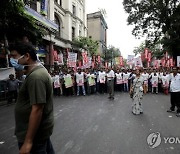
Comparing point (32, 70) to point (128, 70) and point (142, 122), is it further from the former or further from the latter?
point (128, 70)

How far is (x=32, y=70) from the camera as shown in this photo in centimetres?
263

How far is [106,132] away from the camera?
22.3 ft

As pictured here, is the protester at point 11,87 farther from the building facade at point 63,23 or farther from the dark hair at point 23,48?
the dark hair at point 23,48

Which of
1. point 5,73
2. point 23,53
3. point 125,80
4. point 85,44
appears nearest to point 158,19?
point 85,44

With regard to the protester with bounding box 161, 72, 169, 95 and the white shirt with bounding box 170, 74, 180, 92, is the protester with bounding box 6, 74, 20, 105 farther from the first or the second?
the protester with bounding box 161, 72, 169, 95

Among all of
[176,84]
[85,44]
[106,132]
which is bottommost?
[106,132]

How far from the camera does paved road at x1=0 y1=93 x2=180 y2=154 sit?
5.41 meters

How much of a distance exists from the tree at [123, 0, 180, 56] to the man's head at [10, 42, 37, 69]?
28.4 metres

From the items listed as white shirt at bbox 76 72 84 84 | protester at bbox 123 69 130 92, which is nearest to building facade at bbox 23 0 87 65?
white shirt at bbox 76 72 84 84

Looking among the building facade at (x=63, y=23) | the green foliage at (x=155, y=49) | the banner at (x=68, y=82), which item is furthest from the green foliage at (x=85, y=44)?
the banner at (x=68, y=82)

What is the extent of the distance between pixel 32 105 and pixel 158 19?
108 ft

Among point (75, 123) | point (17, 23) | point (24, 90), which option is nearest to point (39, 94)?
point (24, 90)

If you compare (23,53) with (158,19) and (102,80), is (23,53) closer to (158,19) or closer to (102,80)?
(102,80)

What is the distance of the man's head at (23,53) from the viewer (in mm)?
2678
